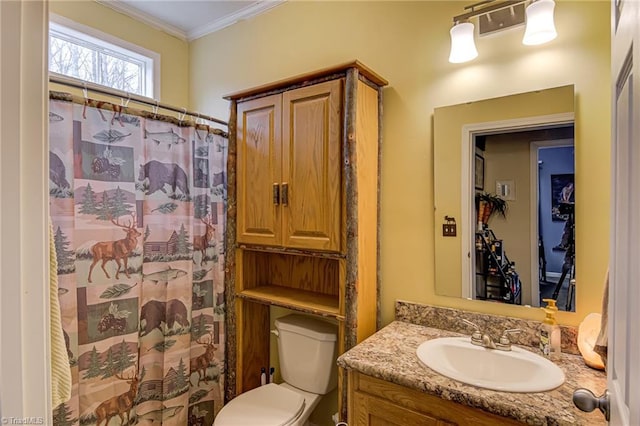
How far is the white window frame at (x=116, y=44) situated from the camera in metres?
2.08

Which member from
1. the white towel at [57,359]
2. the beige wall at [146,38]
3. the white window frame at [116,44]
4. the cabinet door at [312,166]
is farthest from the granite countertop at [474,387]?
the white window frame at [116,44]

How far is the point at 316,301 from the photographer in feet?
6.23

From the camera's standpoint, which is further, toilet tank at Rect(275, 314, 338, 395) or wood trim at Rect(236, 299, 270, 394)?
wood trim at Rect(236, 299, 270, 394)

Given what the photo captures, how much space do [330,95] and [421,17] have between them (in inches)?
24.0

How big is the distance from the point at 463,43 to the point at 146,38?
2.15 meters

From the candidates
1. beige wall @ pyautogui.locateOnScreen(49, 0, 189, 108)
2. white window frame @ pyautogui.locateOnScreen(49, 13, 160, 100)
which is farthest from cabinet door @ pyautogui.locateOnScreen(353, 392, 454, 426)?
white window frame @ pyautogui.locateOnScreen(49, 13, 160, 100)

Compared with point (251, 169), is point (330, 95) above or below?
above

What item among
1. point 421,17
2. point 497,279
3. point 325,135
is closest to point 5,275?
point 325,135

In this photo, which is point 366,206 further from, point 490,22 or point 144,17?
point 144,17

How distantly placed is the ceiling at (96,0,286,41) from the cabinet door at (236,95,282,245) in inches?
31.7

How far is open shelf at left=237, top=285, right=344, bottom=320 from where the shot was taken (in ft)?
5.77

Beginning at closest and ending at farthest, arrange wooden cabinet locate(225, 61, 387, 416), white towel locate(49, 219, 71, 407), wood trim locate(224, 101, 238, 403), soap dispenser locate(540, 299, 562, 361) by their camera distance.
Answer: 1. white towel locate(49, 219, 71, 407)
2. soap dispenser locate(540, 299, 562, 361)
3. wooden cabinet locate(225, 61, 387, 416)
4. wood trim locate(224, 101, 238, 403)

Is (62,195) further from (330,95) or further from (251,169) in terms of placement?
(330,95)

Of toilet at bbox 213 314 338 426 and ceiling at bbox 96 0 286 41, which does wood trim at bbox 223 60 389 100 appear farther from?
toilet at bbox 213 314 338 426
